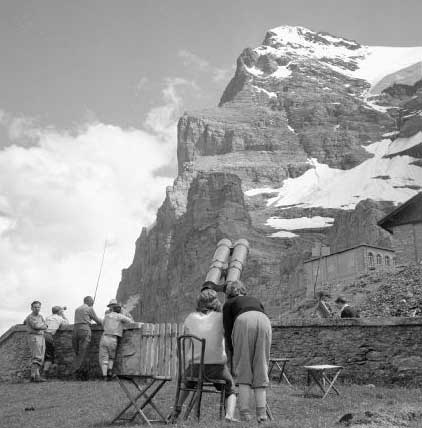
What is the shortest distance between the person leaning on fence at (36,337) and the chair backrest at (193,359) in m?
A: 7.44

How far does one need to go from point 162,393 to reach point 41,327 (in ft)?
16.4

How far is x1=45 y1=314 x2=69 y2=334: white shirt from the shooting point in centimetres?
1563

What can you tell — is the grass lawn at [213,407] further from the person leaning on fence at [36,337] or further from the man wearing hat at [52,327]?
the man wearing hat at [52,327]

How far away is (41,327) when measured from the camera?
48.0 ft

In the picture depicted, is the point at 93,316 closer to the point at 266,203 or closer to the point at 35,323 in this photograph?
the point at 35,323

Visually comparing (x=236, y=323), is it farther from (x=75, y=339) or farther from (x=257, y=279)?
(x=257, y=279)

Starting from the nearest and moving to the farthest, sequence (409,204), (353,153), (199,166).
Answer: (409,204) < (199,166) < (353,153)

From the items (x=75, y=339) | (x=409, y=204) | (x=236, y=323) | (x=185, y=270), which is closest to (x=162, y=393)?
(x=236, y=323)

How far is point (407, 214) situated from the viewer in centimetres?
3447

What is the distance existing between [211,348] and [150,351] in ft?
18.2

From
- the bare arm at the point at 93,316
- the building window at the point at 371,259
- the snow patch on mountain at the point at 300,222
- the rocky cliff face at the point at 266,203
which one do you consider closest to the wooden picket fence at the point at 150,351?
the bare arm at the point at 93,316

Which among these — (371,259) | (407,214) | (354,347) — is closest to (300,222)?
(371,259)

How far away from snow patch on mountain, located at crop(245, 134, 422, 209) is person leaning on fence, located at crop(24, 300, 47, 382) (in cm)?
14500

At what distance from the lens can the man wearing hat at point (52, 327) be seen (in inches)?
605
